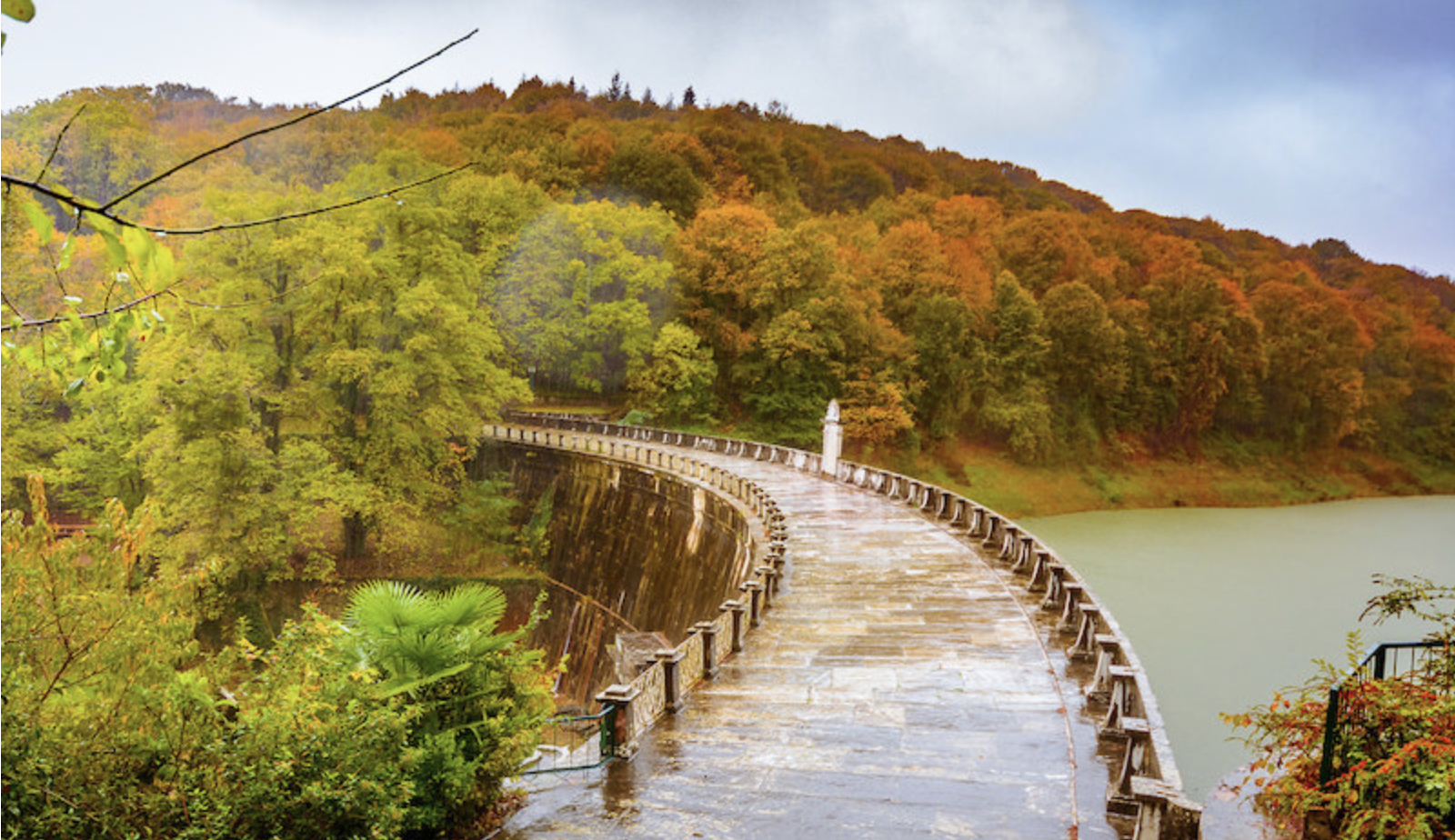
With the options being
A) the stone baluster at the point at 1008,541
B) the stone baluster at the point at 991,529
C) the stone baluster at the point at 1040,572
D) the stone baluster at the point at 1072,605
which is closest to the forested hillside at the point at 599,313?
the stone baluster at the point at 1072,605

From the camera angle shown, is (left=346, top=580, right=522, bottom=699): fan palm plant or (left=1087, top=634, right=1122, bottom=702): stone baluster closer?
(left=346, top=580, right=522, bottom=699): fan palm plant

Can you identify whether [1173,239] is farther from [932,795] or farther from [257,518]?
[932,795]

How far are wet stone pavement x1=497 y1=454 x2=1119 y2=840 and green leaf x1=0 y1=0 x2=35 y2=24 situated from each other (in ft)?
20.4

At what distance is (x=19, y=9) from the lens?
2.38 meters

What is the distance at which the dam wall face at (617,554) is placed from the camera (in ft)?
75.3

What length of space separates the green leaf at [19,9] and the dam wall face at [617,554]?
16312mm

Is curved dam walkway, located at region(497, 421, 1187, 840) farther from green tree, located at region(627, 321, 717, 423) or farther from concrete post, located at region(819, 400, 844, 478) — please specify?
green tree, located at region(627, 321, 717, 423)

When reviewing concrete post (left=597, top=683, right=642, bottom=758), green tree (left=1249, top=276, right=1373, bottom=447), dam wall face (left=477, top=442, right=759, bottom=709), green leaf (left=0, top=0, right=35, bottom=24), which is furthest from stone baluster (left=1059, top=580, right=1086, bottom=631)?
green tree (left=1249, top=276, right=1373, bottom=447)

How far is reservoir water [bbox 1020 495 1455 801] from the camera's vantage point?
20875mm

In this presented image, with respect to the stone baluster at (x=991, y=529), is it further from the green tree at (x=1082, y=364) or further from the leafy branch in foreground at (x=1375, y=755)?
Answer: the green tree at (x=1082, y=364)

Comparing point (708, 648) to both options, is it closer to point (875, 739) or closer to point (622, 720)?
point (622, 720)

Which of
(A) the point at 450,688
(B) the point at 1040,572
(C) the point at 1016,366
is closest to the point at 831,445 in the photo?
(B) the point at 1040,572

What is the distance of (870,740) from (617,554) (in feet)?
70.3

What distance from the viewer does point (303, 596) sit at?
29156 mm
